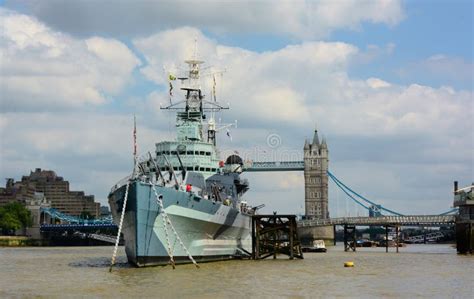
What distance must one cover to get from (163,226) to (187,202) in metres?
3.05

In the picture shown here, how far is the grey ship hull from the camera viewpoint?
53.1 meters

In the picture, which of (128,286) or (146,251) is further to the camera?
(146,251)

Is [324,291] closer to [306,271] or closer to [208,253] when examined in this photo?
[306,271]

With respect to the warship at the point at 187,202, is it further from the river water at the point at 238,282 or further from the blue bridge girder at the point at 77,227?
the blue bridge girder at the point at 77,227

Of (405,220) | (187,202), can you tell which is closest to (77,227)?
(405,220)

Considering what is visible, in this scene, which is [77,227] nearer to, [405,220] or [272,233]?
[405,220]

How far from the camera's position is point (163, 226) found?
54.8 m

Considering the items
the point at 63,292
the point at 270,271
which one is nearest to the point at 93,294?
the point at 63,292

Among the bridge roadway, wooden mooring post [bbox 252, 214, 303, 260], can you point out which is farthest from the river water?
the bridge roadway

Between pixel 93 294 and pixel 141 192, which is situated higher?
pixel 141 192

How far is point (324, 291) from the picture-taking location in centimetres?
4206

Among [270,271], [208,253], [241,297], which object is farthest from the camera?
[208,253]

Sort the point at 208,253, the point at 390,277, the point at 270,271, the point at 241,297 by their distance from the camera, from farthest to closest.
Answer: the point at 208,253, the point at 270,271, the point at 390,277, the point at 241,297

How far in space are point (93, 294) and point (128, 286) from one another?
3.63m
